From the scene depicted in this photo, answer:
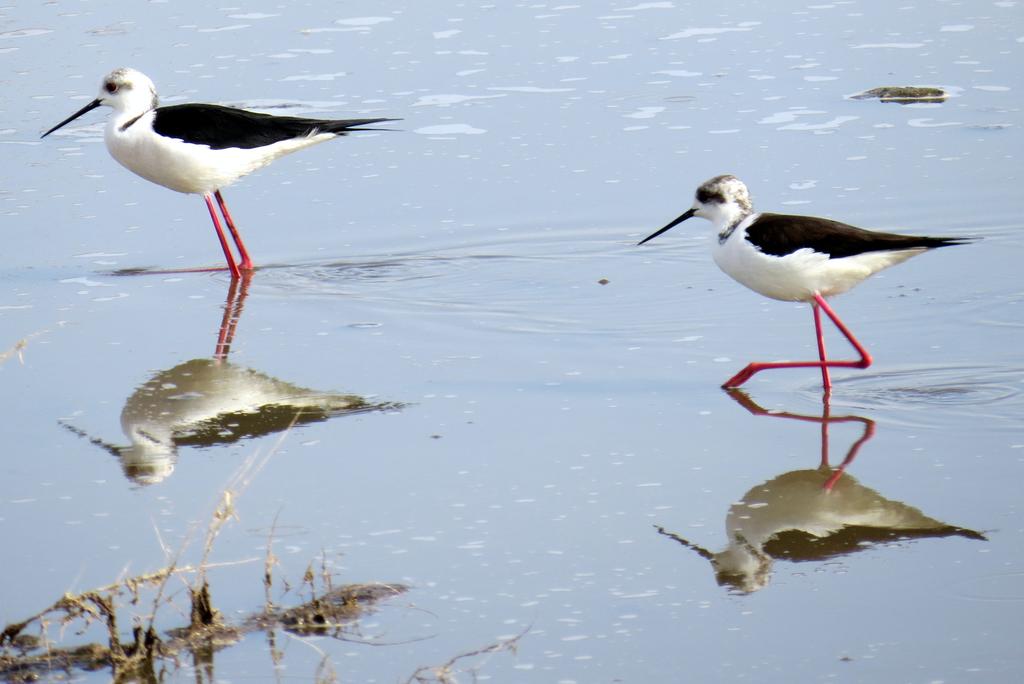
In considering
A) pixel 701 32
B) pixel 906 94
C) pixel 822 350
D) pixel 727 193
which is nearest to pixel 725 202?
pixel 727 193

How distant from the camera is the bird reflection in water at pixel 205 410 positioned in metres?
5.52

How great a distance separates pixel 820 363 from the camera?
19.9 feet

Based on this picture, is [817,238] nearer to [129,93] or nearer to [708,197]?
[708,197]

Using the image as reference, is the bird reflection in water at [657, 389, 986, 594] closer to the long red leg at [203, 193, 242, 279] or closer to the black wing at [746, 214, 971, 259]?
the black wing at [746, 214, 971, 259]

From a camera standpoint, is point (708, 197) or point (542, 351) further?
point (708, 197)

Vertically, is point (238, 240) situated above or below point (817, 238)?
below

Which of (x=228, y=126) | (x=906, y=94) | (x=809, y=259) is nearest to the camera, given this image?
(x=809, y=259)

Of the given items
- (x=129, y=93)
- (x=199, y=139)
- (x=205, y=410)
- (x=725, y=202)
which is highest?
(x=129, y=93)

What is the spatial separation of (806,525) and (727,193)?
90.2 inches

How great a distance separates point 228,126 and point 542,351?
2881 mm

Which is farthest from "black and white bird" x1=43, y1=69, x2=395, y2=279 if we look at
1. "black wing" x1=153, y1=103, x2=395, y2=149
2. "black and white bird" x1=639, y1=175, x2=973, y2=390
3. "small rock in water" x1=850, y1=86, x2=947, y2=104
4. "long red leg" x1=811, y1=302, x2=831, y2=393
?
"small rock in water" x1=850, y1=86, x2=947, y2=104

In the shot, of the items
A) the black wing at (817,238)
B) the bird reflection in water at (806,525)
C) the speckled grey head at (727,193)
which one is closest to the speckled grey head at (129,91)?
the speckled grey head at (727,193)

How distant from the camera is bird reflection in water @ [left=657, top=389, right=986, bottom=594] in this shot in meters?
4.46

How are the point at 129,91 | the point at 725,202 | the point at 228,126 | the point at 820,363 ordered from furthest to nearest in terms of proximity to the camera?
1. the point at 129,91
2. the point at 228,126
3. the point at 725,202
4. the point at 820,363
